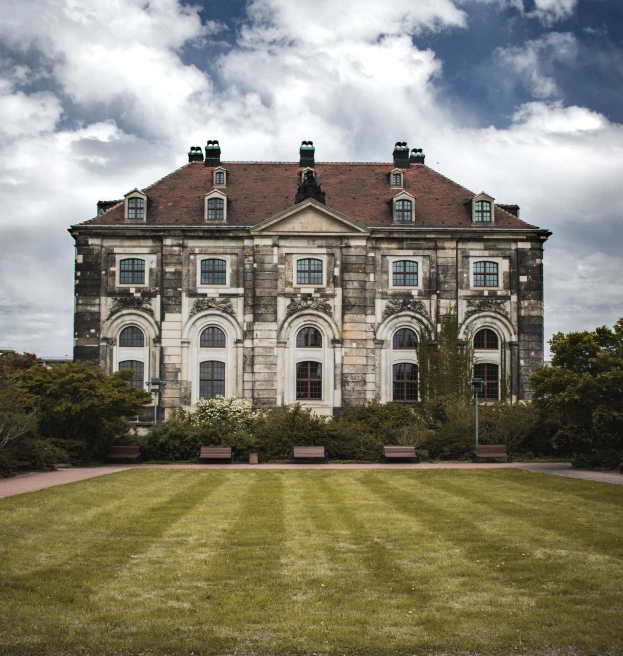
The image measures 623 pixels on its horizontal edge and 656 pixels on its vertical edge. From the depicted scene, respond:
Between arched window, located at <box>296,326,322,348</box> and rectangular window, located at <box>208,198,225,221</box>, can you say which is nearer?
arched window, located at <box>296,326,322,348</box>

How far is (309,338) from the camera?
136 ft

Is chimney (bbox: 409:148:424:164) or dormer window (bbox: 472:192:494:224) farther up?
chimney (bbox: 409:148:424:164)

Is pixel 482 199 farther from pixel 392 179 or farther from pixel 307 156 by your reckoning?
pixel 307 156

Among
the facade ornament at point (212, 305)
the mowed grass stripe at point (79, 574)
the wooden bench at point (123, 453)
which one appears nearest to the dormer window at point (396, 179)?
the facade ornament at point (212, 305)

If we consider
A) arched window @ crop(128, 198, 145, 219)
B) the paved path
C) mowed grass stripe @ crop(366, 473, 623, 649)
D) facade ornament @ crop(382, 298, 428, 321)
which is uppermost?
arched window @ crop(128, 198, 145, 219)

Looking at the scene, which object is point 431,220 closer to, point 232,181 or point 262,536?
point 232,181

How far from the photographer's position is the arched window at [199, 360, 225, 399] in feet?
135

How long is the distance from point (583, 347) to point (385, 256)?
15.7 m

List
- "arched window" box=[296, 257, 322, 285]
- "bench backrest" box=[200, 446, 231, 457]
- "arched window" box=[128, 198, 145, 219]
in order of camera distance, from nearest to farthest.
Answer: "bench backrest" box=[200, 446, 231, 457]
"arched window" box=[296, 257, 322, 285]
"arched window" box=[128, 198, 145, 219]

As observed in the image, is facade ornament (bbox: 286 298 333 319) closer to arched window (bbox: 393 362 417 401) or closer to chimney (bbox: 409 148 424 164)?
arched window (bbox: 393 362 417 401)

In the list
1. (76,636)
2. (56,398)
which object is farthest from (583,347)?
(76,636)

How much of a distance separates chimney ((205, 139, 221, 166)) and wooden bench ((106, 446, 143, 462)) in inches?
821

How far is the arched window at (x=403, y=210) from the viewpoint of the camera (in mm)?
42188

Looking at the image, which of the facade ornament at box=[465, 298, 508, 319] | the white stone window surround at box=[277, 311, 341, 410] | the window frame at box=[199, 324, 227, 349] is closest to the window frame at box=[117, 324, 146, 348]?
the window frame at box=[199, 324, 227, 349]
